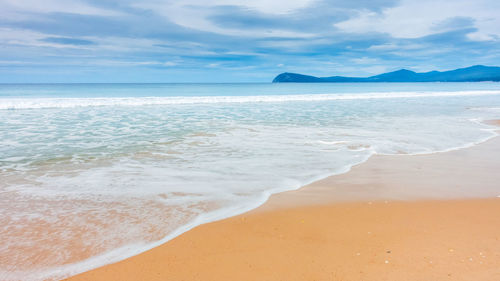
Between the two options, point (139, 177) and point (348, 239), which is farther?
point (139, 177)

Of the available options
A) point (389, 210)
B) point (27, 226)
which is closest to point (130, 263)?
point (27, 226)

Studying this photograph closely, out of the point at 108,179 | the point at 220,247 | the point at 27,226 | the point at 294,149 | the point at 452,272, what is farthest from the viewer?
the point at 294,149

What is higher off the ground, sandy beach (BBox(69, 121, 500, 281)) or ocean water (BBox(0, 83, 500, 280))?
ocean water (BBox(0, 83, 500, 280))

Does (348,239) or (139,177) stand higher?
(139,177)

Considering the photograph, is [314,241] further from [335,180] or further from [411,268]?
[335,180]

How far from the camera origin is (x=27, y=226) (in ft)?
12.8

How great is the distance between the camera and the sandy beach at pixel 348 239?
9.64 feet

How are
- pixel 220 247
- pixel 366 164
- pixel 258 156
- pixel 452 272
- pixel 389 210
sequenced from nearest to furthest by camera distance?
pixel 452 272 < pixel 220 247 < pixel 389 210 < pixel 366 164 < pixel 258 156

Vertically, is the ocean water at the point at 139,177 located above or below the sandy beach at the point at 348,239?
above

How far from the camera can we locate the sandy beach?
294 cm

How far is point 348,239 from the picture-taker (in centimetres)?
357

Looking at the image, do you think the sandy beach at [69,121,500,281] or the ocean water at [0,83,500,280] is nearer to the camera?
the sandy beach at [69,121,500,281]

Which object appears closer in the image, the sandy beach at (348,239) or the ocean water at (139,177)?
the sandy beach at (348,239)

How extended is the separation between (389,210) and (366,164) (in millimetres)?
2666
